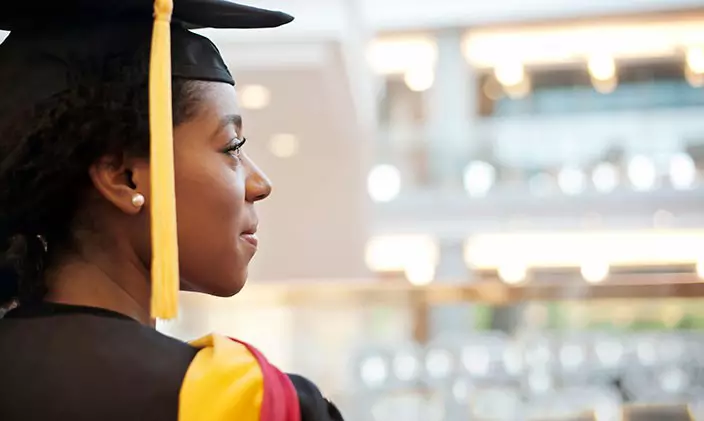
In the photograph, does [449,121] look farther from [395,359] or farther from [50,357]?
[50,357]

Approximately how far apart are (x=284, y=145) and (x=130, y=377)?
2.80 meters

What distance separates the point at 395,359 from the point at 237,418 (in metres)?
2.54

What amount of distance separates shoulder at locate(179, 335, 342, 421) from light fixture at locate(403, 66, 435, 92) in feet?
25.4

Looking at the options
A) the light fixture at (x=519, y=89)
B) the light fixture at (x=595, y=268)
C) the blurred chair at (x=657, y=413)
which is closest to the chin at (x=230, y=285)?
the blurred chair at (x=657, y=413)

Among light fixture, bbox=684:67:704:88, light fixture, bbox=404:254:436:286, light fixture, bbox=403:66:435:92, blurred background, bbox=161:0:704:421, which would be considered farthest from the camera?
light fixture, bbox=403:66:435:92

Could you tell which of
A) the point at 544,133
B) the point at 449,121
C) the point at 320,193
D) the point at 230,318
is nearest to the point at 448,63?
the point at 449,121

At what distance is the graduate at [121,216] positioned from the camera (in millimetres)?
810

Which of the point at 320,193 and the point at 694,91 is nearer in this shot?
the point at 320,193

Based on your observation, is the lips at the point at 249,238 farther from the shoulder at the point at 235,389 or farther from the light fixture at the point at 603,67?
the light fixture at the point at 603,67

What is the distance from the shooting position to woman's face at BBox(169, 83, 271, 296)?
90 centimetres

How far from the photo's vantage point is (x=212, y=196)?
90 centimetres

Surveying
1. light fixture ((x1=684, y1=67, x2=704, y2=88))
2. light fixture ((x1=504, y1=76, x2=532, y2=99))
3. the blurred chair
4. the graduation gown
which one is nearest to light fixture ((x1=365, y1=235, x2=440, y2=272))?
light fixture ((x1=504, y1=76, x2=532, y2=99))

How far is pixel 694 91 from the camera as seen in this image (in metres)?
7.65

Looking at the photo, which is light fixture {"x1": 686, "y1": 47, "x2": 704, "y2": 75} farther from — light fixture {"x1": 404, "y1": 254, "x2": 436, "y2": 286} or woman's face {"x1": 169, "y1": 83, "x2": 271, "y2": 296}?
woman's face {"x1": 169, "y1": 83, "x2": 271, "y2": 296}
